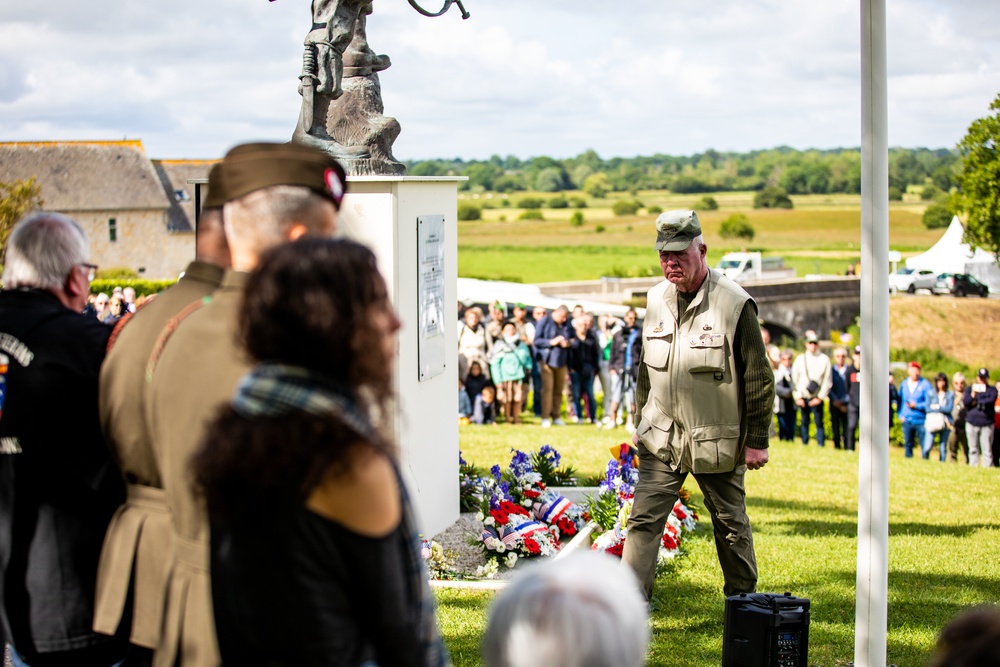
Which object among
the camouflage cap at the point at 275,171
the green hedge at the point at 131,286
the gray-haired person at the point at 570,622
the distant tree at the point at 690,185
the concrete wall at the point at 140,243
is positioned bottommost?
the gray-haired person at the point at 570,622

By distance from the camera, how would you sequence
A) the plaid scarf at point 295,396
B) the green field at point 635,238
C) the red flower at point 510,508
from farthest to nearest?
the green field at point 635,238 → the red flower at point 510,508 → the plaid scarf at point 295,396

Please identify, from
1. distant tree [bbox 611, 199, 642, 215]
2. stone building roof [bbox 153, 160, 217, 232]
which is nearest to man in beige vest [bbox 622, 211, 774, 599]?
stone building roof [bbox 153, 160, 217, 232]

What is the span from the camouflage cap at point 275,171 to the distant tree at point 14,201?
2233 inches

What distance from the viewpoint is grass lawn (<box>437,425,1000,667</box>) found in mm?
6113

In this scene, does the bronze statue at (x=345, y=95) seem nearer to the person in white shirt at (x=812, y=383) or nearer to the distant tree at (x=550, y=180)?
the person in white shirt at (x=812, y=383)

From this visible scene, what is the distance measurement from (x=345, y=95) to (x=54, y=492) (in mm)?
6068

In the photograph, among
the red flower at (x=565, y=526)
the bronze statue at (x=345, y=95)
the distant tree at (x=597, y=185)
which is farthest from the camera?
the distant tree at (x=597, y=185)

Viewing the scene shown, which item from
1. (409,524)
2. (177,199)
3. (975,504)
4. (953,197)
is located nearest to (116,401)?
(409,524)

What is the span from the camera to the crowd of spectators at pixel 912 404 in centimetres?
1669

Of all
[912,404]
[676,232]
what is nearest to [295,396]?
[676,232]

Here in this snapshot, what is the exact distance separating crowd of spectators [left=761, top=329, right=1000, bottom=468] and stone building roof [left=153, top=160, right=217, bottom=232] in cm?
7044

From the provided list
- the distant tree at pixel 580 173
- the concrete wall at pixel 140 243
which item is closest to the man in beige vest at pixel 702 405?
the concrete wall at pixel 140 243

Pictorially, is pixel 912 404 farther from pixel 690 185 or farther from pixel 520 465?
pixel 690 185

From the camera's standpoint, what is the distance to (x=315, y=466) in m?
1.91
